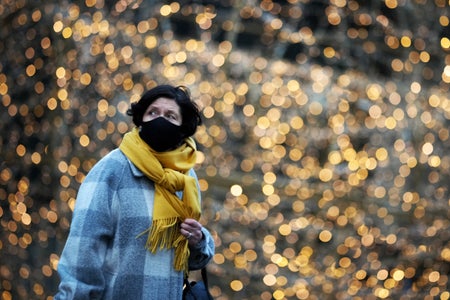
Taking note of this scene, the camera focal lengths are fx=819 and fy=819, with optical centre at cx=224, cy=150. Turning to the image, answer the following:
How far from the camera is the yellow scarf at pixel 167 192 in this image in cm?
229

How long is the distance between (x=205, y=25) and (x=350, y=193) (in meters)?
1.09

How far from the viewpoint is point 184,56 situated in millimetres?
3975

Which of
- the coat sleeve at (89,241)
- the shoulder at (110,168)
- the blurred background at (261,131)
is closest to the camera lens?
the coat sleeve at (89,241)

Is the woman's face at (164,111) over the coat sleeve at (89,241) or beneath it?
over

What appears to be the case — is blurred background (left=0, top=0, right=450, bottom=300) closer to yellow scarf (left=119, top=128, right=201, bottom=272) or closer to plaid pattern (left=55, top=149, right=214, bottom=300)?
yellow scarf (left=119, top=128, right=201, bottom=272)

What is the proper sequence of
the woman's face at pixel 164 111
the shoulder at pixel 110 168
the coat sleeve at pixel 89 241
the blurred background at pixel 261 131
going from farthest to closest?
the blurred background at pixel 261 131 < the woman's face at pixel 164 111 < the shoulder at pixel 110 168 < the coat sleeve at pixel 89 241

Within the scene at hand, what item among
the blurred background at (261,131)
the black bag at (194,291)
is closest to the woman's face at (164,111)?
the black bag at (194,291)

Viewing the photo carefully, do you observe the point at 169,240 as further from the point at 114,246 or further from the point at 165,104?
the point at 165,104

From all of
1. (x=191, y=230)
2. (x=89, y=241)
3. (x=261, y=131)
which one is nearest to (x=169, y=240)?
(x=191, y=230)

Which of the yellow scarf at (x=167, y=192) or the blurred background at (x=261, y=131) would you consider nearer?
the yellow scarf at (x=167, y=192)

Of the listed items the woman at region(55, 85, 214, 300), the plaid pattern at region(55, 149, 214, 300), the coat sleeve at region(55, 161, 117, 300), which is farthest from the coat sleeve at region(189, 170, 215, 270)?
the coat sleeve at region(55, 161, 117, 300)

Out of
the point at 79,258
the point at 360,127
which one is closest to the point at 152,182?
the point at 79,258

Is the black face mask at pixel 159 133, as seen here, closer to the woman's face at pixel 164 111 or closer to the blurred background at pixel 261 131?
the woman's face at pixel 164 111

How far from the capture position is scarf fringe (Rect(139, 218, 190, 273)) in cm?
227
